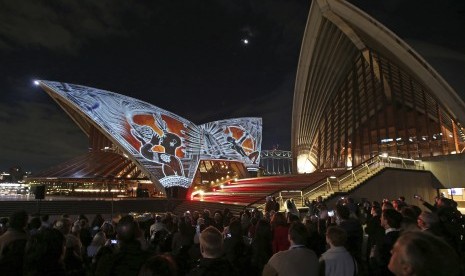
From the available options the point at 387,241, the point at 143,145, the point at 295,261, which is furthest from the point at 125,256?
the point at 143,145

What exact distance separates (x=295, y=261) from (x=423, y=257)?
1.47m

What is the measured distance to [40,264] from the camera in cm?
301

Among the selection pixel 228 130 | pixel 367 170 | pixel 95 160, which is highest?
pixel 228 130

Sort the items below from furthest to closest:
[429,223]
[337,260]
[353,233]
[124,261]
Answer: [353,233] → [429,223] → [337,260] → [124,261]

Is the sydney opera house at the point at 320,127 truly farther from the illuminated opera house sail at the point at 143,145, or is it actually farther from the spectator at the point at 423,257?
the spectator at the point at 423,257

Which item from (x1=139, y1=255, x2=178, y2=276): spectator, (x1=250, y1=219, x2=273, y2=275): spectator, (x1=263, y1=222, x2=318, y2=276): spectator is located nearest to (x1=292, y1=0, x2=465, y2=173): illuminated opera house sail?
(x1=250, y1=219, x2=273, y2=275): spectator

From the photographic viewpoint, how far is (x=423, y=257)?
4.72 ft

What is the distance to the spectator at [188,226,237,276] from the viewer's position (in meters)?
2.22

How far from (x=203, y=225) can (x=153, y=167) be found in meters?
21.0

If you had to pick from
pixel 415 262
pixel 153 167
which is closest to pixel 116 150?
pixel 153 167

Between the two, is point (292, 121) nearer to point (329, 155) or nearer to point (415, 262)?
point (329, 155)

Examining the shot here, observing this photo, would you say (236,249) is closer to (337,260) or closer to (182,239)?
(182,239)

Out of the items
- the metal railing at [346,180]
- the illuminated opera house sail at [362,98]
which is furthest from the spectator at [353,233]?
the illuminated opera house sail at [362,98]

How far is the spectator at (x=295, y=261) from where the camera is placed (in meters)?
2.69
